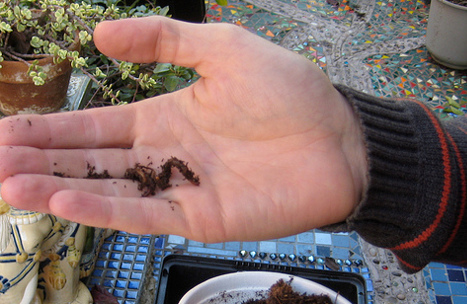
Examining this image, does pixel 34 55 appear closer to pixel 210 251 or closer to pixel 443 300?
pixel 210 251

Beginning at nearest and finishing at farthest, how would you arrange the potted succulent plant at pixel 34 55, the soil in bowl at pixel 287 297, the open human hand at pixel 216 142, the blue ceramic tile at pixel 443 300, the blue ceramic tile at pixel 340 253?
the open human hand at pixel 216 142
the soil in bowl at pixel 287 297
the potted succulent plant at pixel 34 55
the blue ceramic tile at pixel 443 300
the blue ceramic tile at pixel 340 253

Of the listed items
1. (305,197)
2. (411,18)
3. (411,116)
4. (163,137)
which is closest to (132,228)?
(163,137)

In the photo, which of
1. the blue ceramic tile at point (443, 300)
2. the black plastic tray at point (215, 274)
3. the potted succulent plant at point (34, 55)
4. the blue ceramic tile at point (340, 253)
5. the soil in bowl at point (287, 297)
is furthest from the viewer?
the blue ceramic tile at point (340, 253)

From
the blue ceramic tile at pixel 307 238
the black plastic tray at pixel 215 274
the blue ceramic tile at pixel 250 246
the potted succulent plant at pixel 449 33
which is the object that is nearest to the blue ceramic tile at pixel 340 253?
the blue ceramic tile at pixel 307 238

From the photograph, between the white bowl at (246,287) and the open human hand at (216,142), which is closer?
the open human hand at (216,142)

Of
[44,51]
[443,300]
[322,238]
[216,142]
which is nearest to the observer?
[216,142]

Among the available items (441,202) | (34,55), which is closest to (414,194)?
(441,202)

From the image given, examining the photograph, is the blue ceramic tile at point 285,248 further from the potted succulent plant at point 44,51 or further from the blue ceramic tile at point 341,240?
Result: the potted succulent plant at point 44,51
